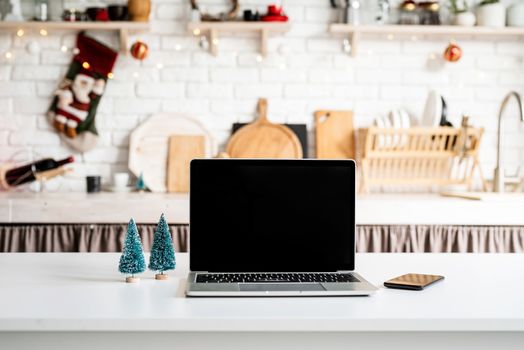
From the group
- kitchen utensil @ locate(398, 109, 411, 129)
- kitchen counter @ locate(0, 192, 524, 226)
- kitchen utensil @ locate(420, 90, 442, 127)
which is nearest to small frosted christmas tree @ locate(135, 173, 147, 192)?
kitchen counter @ locate(0, 192, 524, 226)

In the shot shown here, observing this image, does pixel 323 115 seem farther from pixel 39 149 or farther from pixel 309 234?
pixel 309 234

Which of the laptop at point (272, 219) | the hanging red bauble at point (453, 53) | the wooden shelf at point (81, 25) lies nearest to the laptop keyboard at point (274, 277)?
the laptop at point (272, 219)

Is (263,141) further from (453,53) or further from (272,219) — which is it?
(272,219)

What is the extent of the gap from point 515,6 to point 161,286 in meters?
3.10

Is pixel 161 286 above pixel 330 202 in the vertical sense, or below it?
below

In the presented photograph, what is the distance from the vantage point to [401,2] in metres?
4.00

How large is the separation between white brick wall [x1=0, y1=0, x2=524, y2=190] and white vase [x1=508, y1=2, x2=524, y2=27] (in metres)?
0.19

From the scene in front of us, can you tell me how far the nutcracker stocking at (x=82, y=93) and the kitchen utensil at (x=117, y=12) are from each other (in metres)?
0.20

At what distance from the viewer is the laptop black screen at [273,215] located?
5.52 feet

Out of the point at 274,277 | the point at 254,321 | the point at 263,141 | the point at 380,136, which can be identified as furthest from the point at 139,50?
the point at 254,321

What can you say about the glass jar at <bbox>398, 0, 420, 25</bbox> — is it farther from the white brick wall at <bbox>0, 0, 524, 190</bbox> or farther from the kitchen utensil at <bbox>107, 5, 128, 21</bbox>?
the kitchen utensil at <bbox>107, 5, 128, 21</bbox>

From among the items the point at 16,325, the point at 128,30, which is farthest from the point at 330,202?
the point at 128,30

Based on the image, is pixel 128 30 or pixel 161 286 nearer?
pixel 161 286

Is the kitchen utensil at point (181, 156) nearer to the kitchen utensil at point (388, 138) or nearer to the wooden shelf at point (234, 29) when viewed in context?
the wooden shelf at point (234, 29)
